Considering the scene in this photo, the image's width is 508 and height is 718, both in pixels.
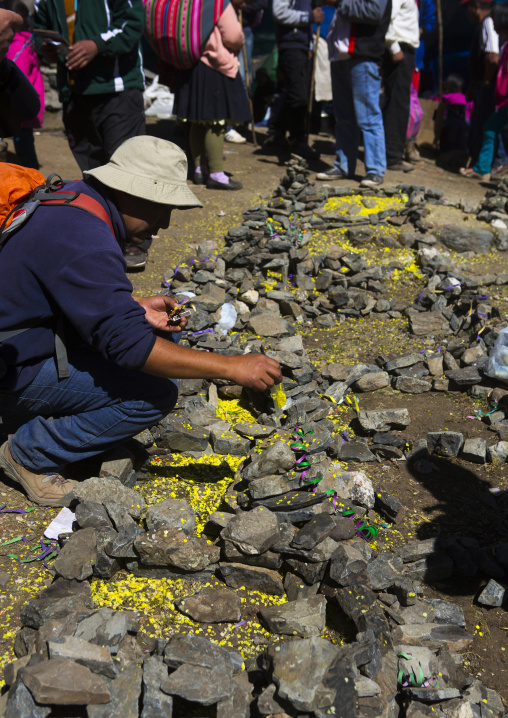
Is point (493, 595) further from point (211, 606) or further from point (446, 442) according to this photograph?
point (211, 606)

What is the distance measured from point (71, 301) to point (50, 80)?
36.4ft

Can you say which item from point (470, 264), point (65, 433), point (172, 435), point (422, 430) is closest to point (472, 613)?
point (422, 430)

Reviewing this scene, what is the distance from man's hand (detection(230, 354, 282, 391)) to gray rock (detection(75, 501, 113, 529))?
788 mm

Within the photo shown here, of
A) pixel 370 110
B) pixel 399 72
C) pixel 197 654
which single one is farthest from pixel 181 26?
pixel 197 654

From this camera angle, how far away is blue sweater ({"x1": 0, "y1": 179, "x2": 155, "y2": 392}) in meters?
2.34

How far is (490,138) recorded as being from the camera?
8.10 m

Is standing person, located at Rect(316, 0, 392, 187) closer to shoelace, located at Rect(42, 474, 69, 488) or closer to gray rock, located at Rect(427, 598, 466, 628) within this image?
shoelace, located at Rect(42, 474, 69, 488)

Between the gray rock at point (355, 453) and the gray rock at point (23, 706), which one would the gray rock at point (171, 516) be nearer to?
the gray rock at point (23, 706)

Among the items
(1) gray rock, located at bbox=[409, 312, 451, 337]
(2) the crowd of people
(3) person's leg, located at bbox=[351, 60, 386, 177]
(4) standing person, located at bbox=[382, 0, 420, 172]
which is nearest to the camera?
(1) gray rock, located at bbox=[409, 312, 451, 337]

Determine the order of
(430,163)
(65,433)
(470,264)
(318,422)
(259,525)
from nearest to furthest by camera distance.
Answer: (259,525) → (65,433) → (318,422) → (470,264) → (430,163)

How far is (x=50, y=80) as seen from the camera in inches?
461

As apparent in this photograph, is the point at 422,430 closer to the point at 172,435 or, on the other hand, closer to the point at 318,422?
the point at 318,422

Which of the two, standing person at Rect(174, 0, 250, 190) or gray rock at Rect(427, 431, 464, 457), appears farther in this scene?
standing person at Rect(174, 0, 250, 190)

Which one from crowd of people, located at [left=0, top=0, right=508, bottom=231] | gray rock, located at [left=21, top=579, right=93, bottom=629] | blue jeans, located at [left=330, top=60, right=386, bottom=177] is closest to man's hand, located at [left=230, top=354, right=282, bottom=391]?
gray rock, located at [left=21, top=579, right=93, bottom=629]
